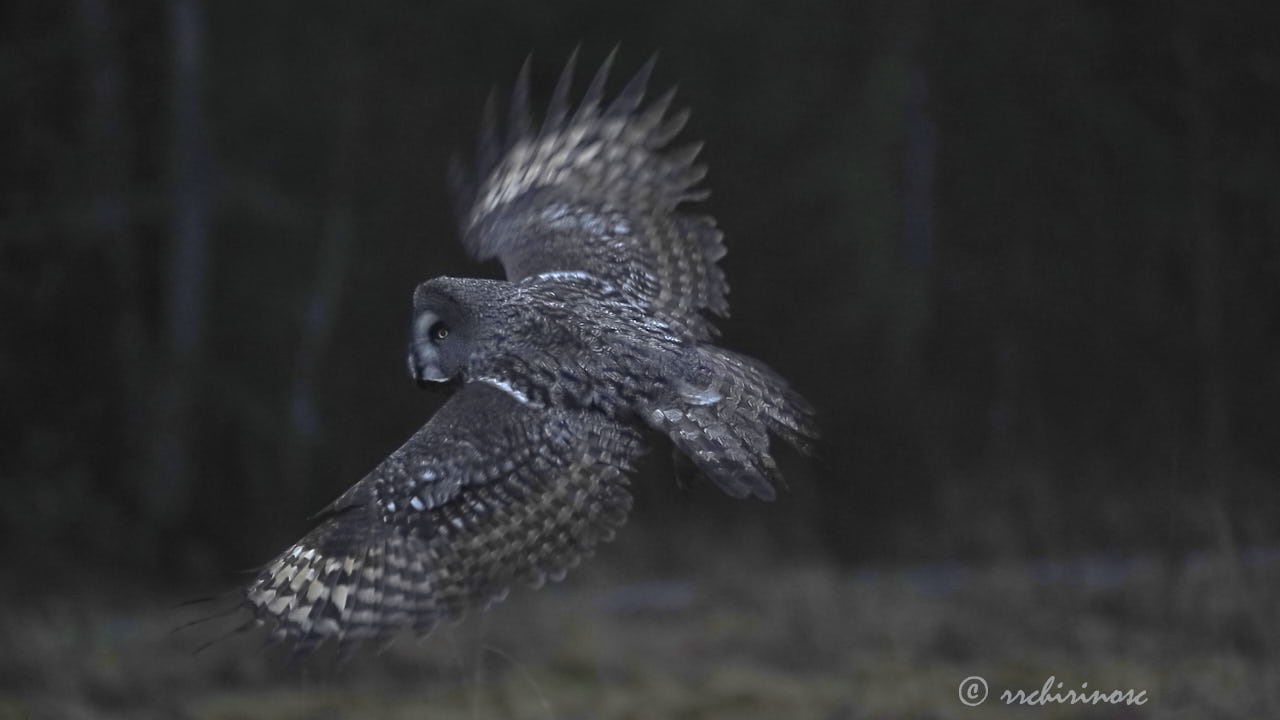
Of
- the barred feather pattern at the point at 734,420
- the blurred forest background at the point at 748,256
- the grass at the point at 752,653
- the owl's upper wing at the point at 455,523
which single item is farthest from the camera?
the blurred forest background at the point at 748,256

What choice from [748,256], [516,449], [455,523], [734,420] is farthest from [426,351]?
[748,256]

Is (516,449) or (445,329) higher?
(445,329)

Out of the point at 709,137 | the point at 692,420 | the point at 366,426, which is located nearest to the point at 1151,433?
the point at 709,137

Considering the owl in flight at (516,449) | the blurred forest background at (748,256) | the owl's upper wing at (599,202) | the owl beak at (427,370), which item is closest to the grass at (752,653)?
the blurred forest background at (748,256)

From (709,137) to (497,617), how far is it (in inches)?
179

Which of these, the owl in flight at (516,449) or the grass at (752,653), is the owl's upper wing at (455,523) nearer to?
the owl in flight at (516,449)

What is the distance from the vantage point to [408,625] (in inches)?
141

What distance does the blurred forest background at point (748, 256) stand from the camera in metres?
9.88

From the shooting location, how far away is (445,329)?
416 centimetres

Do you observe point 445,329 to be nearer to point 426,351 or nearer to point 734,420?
point 426,351

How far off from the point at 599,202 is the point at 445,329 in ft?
3.94

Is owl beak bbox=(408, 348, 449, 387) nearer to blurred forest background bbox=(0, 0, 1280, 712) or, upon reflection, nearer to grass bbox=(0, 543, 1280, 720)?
grass bbox=(0, 543, 1280, 720)

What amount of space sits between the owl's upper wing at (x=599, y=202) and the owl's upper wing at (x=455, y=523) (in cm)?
99

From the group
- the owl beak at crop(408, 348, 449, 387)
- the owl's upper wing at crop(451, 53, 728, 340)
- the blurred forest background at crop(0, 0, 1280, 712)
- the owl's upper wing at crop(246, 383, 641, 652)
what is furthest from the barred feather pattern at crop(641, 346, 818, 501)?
the blurred forest background at crop(0, 0, 1280, 712)
